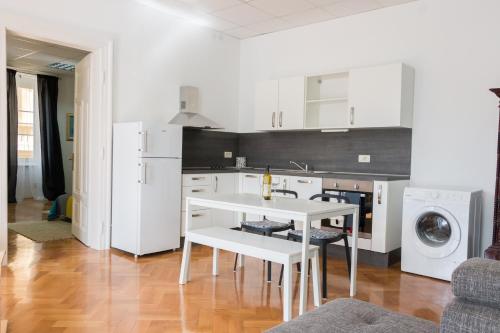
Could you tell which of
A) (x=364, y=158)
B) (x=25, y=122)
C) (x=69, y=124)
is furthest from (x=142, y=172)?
(x=25, y=122)

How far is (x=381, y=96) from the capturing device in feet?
13.7

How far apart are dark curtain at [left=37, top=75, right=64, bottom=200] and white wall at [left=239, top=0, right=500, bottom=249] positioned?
19.4 ft

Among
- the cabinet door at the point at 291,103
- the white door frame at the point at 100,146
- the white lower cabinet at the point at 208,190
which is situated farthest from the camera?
the cabinet door at the point at 291,103

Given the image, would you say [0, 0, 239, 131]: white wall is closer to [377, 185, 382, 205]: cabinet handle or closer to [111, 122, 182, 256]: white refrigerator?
[111, 122, 182, 256]: white refrigerator

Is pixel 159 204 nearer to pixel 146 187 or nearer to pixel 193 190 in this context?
pixel 146 187

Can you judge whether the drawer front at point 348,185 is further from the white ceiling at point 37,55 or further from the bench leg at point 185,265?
the white ceiling at point 37,55

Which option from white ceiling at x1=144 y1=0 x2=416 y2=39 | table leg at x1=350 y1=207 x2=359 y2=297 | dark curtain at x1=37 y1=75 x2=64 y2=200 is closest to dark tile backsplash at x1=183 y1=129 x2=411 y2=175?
white ceiling at x1=144 y1=0 x2=416 y2=39

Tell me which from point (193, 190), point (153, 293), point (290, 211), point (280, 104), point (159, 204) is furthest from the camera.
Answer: point (280, 104)

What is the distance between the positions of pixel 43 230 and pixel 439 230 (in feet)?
15.2

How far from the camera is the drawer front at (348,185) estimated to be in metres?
4.00

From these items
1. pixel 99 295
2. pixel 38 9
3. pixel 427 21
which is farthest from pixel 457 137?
pixel 38 9

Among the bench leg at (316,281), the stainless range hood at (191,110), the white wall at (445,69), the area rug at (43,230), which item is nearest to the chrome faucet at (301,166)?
the stainless range hood at (191,110)

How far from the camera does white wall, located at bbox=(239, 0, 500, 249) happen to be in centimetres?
380

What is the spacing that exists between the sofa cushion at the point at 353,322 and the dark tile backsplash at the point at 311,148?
298 cm
